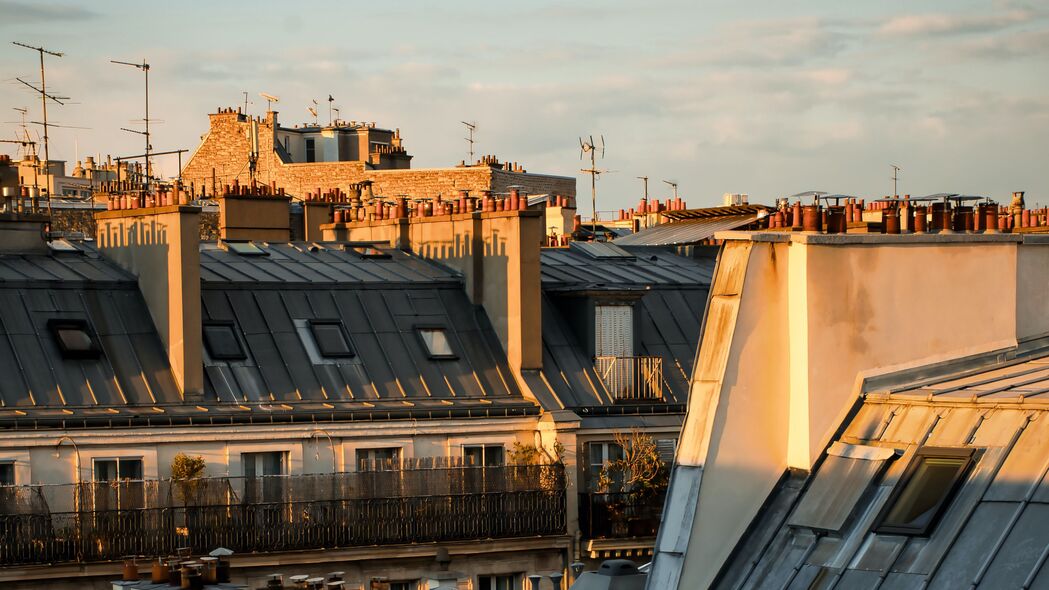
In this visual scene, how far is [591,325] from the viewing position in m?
34.4

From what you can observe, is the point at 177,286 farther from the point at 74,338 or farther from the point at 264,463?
the point at 264,463

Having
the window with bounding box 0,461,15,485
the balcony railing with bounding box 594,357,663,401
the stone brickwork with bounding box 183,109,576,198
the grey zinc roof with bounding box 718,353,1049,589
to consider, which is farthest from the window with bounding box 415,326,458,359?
the stone brickwork with bounding box 183,109,576,198

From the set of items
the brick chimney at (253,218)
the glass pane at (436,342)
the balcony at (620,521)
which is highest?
the brick chimney at (253,218)

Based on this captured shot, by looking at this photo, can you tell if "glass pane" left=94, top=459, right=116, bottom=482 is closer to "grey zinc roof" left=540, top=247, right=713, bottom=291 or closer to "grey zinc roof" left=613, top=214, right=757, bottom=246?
"grey zinc roof" left=540, top=247, right=713, bottom=291

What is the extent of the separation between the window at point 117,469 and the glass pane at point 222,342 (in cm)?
246

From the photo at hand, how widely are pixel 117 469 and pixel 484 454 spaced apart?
6.15 m

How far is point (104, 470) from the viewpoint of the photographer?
2888cm

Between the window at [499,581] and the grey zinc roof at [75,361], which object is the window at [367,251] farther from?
the window at [499,581]

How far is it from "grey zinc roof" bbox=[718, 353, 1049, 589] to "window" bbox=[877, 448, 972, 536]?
56 millimetres

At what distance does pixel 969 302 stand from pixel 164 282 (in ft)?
57.5

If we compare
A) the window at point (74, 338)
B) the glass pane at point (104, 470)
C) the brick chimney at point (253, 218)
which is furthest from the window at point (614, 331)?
the brick chimney at point (253, 218)

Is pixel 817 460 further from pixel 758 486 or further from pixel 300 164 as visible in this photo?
pixel 300 164

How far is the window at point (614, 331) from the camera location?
34406 millimetres

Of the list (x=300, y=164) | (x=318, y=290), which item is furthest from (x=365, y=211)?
(x=300, y=164)
